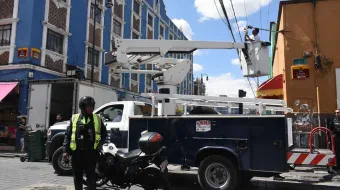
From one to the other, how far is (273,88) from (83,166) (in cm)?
1053

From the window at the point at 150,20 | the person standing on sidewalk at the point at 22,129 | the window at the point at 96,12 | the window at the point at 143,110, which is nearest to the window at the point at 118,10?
the window at the point at 96,12

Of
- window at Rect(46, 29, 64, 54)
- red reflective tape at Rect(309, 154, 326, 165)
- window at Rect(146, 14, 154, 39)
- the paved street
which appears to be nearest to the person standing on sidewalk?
window at Rect(46, 29, 64, 54)

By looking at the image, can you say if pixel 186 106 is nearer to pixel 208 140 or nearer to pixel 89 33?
pixel 208 140

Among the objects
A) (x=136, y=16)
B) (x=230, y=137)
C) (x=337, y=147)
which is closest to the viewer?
(x=230, y=137)

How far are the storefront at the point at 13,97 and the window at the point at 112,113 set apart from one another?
9411 mm

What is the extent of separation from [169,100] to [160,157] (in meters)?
2.25

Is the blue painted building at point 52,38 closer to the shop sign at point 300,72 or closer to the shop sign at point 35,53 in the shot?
the shop sign at point 35,53

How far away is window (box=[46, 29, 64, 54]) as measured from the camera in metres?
18.5

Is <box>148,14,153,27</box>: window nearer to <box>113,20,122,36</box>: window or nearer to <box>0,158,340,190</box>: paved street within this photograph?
<box>113,20,122,36</box>: window

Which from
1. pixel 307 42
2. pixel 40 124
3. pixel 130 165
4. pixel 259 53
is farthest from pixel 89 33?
pixel 130 165

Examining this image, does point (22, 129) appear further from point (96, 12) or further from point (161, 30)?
point (161, 30)

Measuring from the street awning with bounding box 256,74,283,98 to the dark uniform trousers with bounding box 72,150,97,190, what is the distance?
34.0ft

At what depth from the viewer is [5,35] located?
17.5 meters

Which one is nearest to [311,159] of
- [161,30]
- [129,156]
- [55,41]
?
[129,156]
